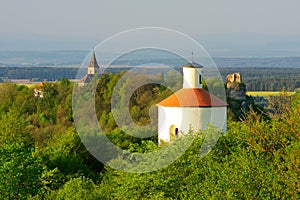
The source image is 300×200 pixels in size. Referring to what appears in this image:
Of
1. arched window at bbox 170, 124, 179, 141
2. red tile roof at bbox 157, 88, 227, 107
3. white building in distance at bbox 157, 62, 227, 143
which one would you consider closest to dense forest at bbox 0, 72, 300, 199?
arched window at bbox 170, 124, 179, 141

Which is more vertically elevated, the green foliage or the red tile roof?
the red tile roof

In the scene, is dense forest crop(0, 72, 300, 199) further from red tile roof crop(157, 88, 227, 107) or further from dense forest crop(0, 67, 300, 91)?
dense forest crop(0, 67, 300, 91)

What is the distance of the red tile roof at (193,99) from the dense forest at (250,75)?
155 feet

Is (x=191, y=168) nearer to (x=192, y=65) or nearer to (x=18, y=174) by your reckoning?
(x=18, y=174)

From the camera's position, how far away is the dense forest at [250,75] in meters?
94.5

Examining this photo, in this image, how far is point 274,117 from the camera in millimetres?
26703

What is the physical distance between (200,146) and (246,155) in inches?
171

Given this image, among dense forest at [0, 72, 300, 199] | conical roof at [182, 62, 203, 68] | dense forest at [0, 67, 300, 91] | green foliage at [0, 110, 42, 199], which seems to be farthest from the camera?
dense forest at [0, 67, 300, 91]

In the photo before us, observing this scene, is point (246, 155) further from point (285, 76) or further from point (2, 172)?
point (285, 76)

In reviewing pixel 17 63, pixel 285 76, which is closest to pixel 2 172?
pixel 285 76

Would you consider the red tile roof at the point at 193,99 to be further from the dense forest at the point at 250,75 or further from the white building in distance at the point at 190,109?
the dense forest at the point at 250,75

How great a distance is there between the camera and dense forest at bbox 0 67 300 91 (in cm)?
9450

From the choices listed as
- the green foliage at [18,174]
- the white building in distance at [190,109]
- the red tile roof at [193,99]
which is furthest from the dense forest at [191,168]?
the red tile roof at [193,99]

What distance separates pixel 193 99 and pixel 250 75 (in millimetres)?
80015
